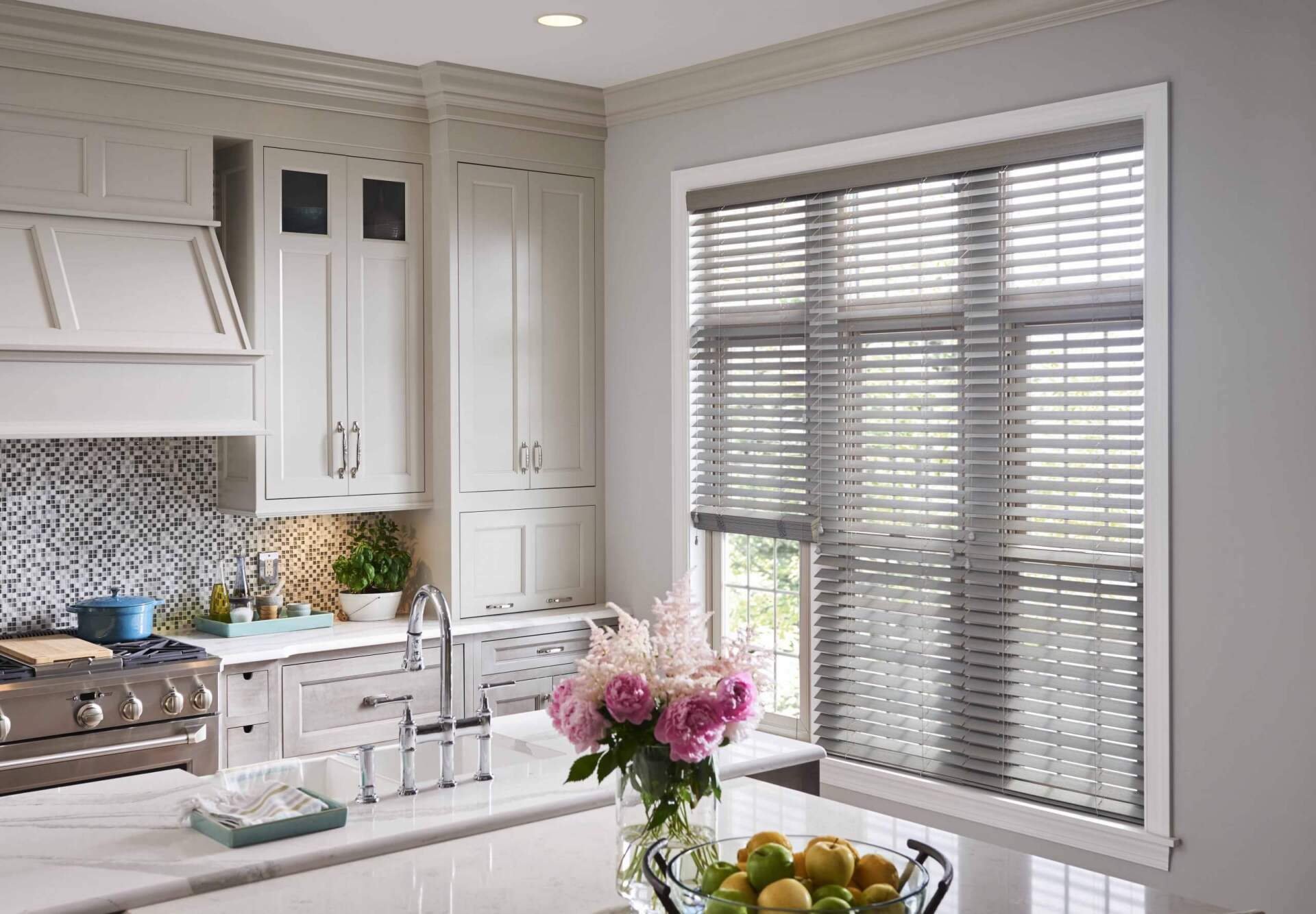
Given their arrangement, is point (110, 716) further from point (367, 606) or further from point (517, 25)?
point (517, 25)

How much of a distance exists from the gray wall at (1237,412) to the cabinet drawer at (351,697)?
2.03m

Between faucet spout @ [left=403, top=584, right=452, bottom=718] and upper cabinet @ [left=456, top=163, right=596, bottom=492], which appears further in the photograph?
upper cabinet @ [left=456, top=163, right=596, bottom=492]

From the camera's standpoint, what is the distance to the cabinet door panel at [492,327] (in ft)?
13.9

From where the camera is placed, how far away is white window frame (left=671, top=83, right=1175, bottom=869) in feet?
10.1

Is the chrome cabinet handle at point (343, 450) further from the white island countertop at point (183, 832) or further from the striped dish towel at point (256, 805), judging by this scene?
the striped dish towel at point (256, 805)

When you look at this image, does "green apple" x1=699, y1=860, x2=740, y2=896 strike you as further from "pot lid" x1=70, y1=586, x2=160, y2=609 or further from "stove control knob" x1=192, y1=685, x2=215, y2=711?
"pot lid" x1=70, y1=586, x2=160, y2=609

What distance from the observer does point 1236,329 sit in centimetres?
296

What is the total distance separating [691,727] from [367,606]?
2.78 metres

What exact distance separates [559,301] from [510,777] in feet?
7.83

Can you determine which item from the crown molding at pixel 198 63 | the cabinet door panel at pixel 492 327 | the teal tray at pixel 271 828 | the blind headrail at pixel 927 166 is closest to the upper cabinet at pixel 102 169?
the crown molding at pixel 198 63

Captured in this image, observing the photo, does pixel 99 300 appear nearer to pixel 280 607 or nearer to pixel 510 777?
pixel 280 607

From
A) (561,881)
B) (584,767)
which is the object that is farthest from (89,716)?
(584,767)

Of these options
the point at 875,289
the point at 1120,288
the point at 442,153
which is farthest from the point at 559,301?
the point at 1120,288

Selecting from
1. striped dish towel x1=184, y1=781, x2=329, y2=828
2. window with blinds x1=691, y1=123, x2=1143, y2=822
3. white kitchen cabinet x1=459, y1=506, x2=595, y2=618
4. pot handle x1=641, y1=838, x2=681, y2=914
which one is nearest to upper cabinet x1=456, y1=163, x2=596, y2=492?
white kitchen cabinet x1=459, y1=506, x2=595, y2=618
